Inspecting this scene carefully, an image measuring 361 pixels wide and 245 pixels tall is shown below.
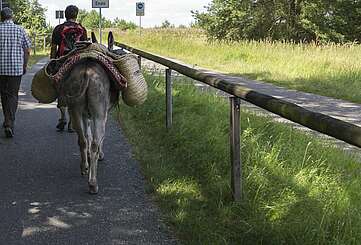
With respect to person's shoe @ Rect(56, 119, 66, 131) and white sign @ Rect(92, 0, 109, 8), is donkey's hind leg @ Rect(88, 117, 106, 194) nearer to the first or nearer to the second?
person's shoe @ Rect(56, 119, 66, 131)

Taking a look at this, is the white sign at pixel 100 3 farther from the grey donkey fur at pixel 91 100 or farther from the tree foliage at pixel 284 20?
the grey donkey fur at pixel 91 100

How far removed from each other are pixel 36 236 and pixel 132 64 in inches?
94.5

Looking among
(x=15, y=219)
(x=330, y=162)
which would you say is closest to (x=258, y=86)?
(x=330, y=162)

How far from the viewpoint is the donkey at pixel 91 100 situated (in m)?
5.54

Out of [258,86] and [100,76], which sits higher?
[100,76]

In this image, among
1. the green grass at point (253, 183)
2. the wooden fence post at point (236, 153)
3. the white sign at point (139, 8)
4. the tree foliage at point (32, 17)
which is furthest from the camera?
the tree foliage at point (32, 17)

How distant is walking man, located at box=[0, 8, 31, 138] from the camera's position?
8336 mm

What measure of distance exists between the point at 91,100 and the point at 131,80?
64 cm

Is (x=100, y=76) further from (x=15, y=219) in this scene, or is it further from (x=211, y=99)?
(x=211, y=99)

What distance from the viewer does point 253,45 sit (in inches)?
1078

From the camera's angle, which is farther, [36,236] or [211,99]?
[211,99]

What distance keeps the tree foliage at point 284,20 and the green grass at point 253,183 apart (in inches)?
1168

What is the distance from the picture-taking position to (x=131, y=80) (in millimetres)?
6023

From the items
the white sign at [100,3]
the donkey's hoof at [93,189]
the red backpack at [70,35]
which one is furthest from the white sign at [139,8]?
the donkey's hoof at [93,189]
